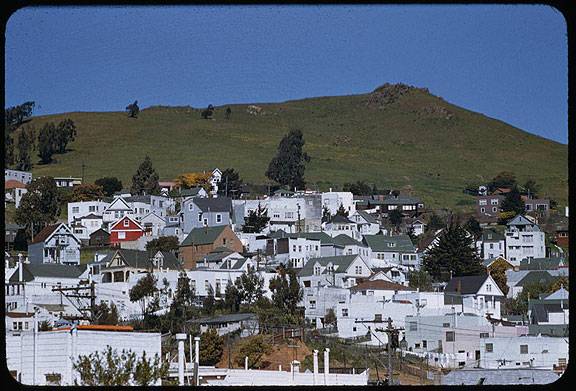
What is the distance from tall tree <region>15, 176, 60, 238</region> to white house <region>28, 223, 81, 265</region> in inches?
51.6

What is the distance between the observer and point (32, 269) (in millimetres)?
23828

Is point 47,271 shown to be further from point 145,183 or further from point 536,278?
point 145,183

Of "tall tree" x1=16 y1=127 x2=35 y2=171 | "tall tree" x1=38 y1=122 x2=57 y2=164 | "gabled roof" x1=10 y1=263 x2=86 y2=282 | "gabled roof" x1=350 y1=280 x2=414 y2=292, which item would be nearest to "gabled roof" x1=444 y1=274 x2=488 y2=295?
"gabled roof" x1=350 y1=280 x2=414 y2=292

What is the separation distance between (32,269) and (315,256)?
7406 millimetres

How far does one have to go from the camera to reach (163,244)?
29.7 m

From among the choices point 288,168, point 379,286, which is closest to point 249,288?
point 379,286

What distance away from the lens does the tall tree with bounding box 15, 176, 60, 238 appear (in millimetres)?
31797

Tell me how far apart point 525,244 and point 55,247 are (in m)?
13.5

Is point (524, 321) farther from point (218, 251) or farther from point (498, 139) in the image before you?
point (498, 139)

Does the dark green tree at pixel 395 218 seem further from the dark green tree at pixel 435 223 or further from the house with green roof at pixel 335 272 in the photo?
the house with green roof at pixel 335 272

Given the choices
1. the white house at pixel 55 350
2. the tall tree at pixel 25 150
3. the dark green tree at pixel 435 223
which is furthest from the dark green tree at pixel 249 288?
the tall tree at pixel 25 150

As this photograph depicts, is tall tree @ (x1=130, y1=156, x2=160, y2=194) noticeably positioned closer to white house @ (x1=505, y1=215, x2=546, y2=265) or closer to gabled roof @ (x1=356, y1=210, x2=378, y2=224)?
gabled roof @ (x1=356, y1=210, x2=378, y2=224)

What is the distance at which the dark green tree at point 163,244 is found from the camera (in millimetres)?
29259

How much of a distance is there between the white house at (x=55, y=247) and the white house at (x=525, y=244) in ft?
39.9
